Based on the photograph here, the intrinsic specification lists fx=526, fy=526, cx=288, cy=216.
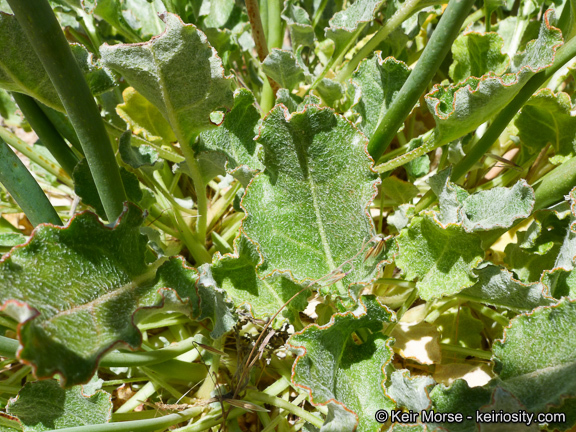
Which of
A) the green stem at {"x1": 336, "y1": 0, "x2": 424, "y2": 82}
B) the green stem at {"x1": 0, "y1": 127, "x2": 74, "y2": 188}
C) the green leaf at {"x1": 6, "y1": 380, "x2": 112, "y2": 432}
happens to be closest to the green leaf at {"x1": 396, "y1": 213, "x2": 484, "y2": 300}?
the green stem at {"x1": 336, "y1": 0, "x2": 424, "y2": 82}

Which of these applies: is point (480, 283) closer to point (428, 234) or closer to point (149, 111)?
point (428, 234)

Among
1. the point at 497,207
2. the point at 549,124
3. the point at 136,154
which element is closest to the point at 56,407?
the point at 136,154

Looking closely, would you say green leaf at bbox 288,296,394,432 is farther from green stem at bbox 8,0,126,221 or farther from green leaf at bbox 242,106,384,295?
green stem at bbox 8,0,126,221

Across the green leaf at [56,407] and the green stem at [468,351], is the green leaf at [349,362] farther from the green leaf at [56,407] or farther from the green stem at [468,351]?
the green leaf at [56,407]

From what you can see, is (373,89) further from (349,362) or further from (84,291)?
(84,291)

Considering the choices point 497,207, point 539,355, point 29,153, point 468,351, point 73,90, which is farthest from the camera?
point 29,153

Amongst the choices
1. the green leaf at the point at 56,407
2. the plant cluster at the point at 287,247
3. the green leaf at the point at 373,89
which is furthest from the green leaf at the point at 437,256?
the green leaf at the point at 56,407

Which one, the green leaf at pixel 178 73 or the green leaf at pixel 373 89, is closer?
the green leaf at pixel 178 73
